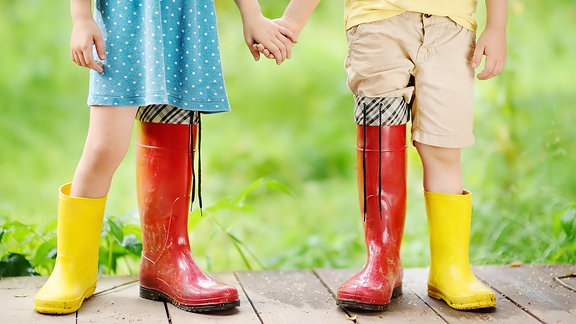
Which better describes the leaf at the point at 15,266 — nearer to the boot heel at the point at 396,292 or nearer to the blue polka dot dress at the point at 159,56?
the blue polka dot dress at the point at 159,56

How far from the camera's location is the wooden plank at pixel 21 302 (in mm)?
1798

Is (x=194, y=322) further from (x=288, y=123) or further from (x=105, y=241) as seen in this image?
(x=288, y=123)

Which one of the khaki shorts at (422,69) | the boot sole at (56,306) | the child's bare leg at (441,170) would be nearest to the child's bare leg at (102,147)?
the boot sole at (56,306)

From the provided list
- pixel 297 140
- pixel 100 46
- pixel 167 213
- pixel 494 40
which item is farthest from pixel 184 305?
pixel 297 140

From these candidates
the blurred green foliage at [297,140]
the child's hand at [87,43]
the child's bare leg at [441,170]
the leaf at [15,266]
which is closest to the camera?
the child's hand at [87,43]

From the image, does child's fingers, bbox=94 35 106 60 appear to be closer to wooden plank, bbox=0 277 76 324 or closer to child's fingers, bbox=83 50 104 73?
child's fingers, bbox=83 50 104 73

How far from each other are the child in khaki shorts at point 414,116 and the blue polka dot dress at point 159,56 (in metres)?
0.25

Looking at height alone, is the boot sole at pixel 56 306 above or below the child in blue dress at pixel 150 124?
below

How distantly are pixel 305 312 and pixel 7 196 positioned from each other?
274 centimetres

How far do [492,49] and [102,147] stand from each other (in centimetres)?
94

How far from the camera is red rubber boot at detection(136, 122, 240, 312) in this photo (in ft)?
6.27

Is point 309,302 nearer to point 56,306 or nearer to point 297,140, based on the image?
point 56,306

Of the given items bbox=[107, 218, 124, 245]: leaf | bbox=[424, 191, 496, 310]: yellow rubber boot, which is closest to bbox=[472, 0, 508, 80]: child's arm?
bbox=[424, 191, 496, 310]: yellow rubber boot

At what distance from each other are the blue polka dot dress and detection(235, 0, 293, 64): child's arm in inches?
4.0
